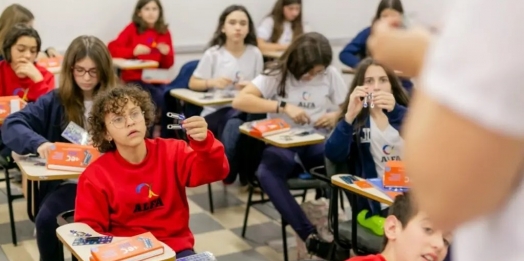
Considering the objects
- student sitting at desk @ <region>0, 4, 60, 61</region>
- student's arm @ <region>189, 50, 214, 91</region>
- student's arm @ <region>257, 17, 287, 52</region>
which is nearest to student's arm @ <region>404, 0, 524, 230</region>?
student's arm @ <region>189, 50, 214, 91</region>

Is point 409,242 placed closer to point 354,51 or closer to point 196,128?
point 196,128

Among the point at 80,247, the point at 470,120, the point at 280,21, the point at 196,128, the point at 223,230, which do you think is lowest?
the point at 223,230

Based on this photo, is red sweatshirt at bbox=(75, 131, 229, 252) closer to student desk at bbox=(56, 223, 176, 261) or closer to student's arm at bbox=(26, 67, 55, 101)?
student desk at bbox=(56, 223, 176, 261)

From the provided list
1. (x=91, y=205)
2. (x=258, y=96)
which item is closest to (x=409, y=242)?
(x=91, y=205)

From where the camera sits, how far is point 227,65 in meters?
4.57

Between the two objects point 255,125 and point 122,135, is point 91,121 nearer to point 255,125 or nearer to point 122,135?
point 122,135

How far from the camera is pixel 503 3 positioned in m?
0.47

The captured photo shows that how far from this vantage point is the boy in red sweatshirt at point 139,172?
7.48ft

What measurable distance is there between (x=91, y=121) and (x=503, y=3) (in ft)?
7.07

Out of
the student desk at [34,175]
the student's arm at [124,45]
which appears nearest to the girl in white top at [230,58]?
the student's arm at [124,45]

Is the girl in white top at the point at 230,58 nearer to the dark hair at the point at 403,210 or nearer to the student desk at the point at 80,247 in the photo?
the student desk at the point at 80,247

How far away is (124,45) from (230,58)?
134cm

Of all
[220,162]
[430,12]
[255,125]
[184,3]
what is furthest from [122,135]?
[184,3]

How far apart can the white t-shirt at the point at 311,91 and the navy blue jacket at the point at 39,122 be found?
1163mm
